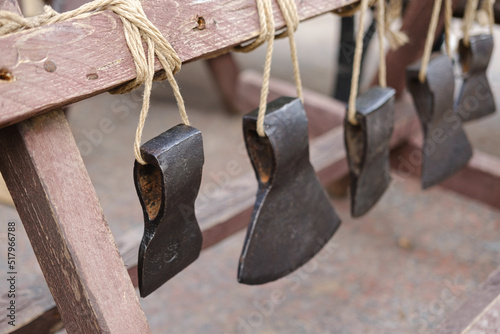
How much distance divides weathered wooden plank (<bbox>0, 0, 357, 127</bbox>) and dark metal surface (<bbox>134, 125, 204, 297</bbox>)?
0.11m

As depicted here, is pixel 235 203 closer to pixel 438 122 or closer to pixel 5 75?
pixel 438 122

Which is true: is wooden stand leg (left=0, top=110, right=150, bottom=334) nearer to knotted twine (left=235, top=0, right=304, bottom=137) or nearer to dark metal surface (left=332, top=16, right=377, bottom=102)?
knotted twine (left=235, top=0, right=304, bottom=137)

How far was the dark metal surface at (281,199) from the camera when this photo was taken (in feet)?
2.63

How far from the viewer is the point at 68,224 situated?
0.65m

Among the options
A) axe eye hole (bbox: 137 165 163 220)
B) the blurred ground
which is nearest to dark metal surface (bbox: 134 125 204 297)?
axe eye hole (bbox: 137 165 163 220)

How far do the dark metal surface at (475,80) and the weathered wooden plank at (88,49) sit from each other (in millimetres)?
711

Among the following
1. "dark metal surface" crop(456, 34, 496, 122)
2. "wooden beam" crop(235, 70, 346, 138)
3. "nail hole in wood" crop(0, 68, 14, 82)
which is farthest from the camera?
"wooden beam" crop(235, 70, 346, 138)

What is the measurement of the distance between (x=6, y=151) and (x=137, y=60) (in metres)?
0.22

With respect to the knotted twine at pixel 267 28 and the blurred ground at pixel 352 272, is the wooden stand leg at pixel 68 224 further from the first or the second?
the blurred ground at pixel 352 272

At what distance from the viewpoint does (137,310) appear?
0.69m

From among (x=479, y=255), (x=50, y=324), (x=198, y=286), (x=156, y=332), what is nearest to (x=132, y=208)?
(x=198, y=286)

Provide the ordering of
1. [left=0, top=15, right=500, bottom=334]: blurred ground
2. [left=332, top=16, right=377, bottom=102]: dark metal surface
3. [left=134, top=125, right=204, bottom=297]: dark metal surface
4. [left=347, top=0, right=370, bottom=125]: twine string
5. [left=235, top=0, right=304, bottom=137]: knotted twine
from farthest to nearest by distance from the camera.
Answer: [left=332, top=16, right=377, bottom=102]: dark metal surface
[left=0, top=15, right=500, bottom=334]: blurred ground
[left=347, top=0, right=370, bottom=125]: twine string
[left=235, top=0, right=304, bottom=137]: knotted twine
[left=134, top=125, right=204, bottom=297]: dark metal surface

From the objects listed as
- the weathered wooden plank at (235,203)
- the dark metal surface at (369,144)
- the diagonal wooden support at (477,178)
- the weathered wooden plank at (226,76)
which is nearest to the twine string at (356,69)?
the dark metal surface at (369,144)

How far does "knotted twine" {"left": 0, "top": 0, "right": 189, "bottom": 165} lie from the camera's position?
60cm
